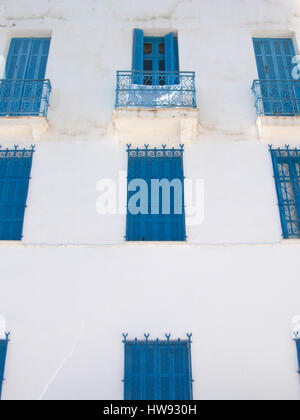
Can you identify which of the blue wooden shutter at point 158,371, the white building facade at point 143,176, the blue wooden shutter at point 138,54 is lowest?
the blue wooden shutter at point 158,371

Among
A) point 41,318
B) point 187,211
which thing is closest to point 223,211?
point 187,211

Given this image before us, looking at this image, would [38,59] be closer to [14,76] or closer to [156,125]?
[14,76]

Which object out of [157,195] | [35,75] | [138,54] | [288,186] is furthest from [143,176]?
[35,75]

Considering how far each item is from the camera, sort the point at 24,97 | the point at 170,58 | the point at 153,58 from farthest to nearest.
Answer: the point at 153,58
the point at 170,58
the point at 24,97

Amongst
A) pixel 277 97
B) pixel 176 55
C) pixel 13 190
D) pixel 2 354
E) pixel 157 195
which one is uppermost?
pixel 176 55

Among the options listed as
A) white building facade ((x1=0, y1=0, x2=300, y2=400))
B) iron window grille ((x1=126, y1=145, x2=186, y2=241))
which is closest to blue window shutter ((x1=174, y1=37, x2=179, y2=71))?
white building facade ((x1=0, y1=0, x2=300, y2=400))

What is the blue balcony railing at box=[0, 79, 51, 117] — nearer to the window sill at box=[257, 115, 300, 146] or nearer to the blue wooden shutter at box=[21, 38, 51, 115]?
the blue wooden shutter at box=[21, 38, 51, 115]

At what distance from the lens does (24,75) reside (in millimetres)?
8328

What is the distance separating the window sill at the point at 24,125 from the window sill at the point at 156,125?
1.39 metres

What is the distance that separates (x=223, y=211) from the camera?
6715 mm

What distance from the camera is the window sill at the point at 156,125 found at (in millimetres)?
7168

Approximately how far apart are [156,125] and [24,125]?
2.45 m

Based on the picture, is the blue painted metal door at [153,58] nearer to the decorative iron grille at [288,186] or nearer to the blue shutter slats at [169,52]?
the blue shutter slats at [169,52]

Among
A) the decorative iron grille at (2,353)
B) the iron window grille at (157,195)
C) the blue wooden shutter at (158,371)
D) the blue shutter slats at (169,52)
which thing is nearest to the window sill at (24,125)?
the iron window grille at (157,195)
